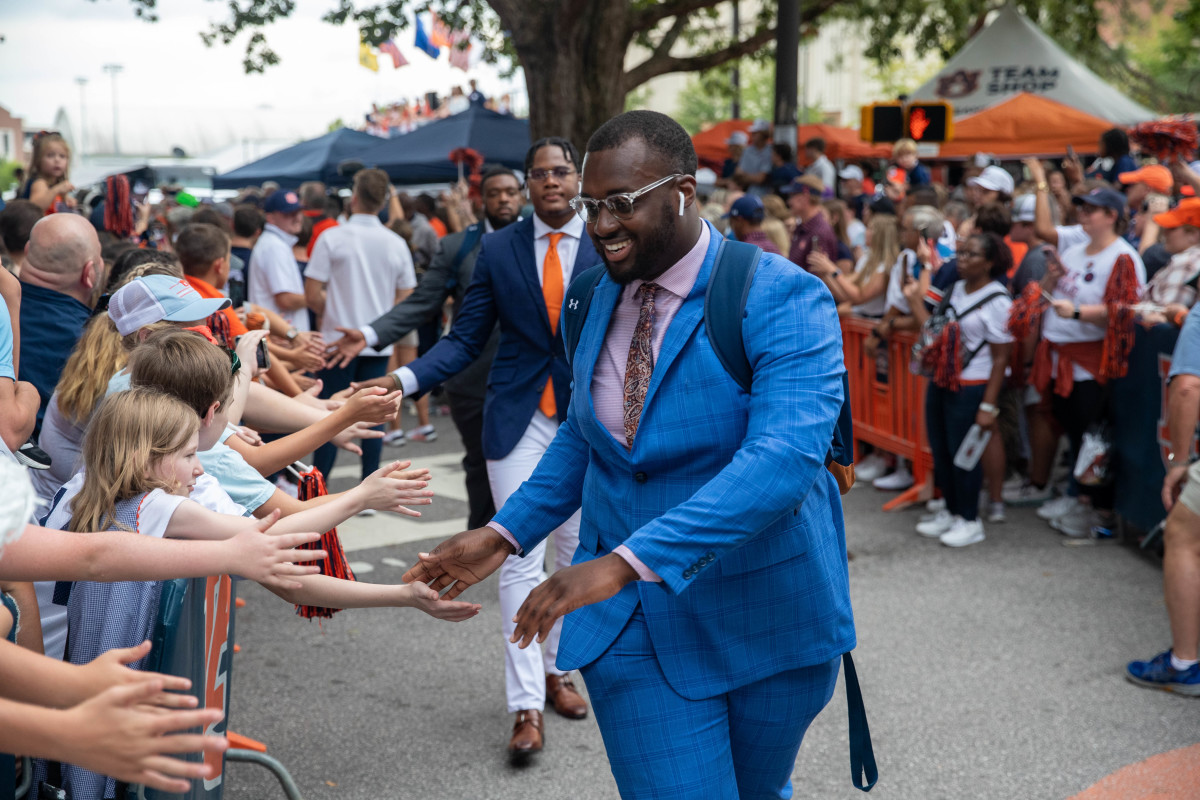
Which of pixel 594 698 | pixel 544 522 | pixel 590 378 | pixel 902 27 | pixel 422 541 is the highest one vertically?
pixel 902 27

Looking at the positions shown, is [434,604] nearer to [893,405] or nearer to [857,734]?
[857,734]

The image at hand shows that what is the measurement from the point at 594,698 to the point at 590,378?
72 cm

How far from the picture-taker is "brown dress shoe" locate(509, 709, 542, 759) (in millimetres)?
4219

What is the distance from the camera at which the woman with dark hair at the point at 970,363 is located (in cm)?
696

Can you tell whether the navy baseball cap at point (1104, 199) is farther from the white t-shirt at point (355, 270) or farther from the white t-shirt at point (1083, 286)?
the white t-shirt at point (355, 270)

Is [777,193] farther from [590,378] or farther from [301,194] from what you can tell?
[590,378]

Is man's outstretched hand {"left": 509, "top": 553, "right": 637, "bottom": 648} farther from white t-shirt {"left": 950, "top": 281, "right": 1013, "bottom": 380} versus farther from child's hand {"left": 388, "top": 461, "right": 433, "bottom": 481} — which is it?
white t-shirt {"left": 950, "top": 281, "right": 1013, "bottom": 380}

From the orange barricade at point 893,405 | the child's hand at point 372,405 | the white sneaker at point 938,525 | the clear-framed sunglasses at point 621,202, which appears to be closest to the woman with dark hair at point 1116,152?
the orange barricade at point 893,405

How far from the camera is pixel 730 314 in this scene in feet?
7.86

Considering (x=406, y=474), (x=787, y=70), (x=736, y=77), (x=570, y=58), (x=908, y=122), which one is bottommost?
(x=406, y=474)

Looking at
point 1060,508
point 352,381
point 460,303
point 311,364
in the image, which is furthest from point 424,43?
point 311,364

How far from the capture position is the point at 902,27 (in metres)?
19.6

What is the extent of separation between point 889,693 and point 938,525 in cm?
259

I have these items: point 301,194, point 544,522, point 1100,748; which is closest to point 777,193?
point 301,194
